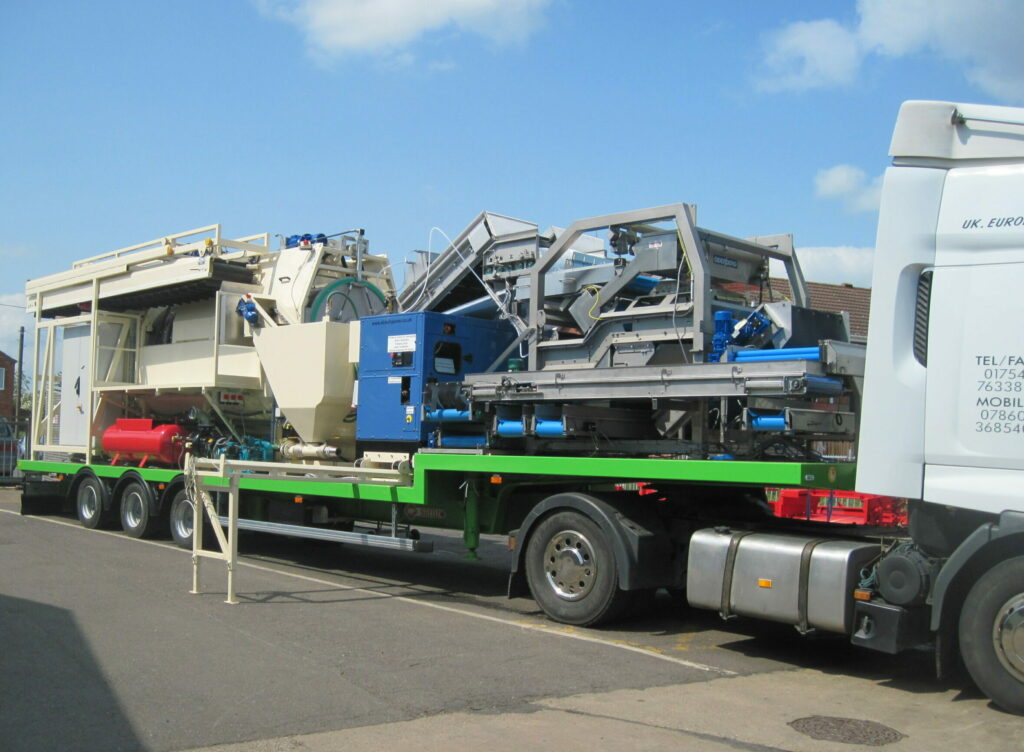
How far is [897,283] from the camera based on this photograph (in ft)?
21.2

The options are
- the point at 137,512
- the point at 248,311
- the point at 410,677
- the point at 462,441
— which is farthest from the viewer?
the point at 137,512

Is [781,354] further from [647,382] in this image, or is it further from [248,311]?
[248,311]

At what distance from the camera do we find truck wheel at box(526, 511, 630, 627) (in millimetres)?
8297

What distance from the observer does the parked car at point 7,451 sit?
2750cm

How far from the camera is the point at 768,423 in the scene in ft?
24.6

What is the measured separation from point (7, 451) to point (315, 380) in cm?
1994

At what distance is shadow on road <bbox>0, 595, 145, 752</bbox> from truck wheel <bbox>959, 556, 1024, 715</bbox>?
4.78 metres

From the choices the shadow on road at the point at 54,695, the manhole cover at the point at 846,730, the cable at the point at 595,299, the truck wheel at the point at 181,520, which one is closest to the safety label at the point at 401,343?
the cable at the point at 595,299

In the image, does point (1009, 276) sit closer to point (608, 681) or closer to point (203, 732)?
point (608, 681)

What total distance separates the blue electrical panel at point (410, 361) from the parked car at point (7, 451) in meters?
20.4

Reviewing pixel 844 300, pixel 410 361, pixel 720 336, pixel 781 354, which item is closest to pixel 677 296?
pixel 720 336

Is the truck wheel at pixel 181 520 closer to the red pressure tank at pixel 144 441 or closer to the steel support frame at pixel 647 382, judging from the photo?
the red pressure tank at pixel 144 441

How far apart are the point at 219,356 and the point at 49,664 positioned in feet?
22.5

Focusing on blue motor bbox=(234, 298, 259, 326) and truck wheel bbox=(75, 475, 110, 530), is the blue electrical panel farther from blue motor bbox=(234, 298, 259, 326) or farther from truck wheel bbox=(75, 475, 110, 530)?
Result: truck wheel bbox=(75, 475, 110, 530)
